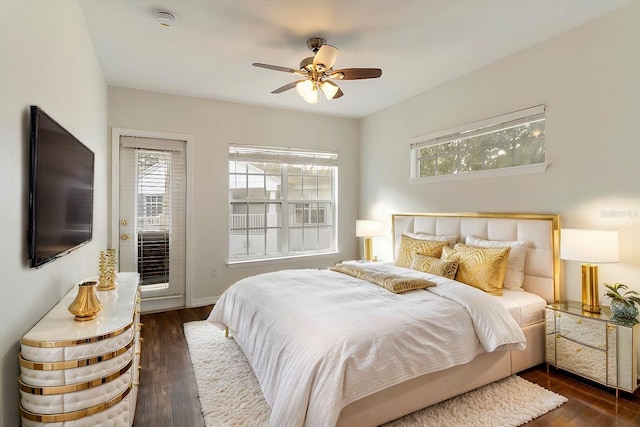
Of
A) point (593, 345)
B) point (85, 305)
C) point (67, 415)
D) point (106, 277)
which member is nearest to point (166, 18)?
point (106, 277)

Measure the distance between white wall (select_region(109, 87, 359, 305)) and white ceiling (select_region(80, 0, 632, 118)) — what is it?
0.32 meters

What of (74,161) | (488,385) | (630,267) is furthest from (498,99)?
(74,161)

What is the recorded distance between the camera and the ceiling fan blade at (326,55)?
Result: 2482 millimetres

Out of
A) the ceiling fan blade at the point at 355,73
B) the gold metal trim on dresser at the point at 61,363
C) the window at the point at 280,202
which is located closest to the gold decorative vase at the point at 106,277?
the gold metal trim on dresser at the point at 61,363

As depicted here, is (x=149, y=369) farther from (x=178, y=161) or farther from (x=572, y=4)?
(x=572, y=4)

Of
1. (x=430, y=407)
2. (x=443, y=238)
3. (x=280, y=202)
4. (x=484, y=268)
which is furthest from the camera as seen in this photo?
(x=280, y=202)

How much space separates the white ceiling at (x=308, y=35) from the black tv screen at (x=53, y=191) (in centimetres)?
120

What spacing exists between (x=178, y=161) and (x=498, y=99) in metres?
3.78

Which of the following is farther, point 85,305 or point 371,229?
point 371,229

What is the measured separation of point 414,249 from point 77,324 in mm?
3008

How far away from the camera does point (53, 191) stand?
66.8 inches

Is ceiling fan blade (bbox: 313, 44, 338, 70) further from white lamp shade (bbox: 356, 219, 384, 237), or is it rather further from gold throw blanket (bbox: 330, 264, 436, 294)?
white lamp shade (bbox: 356, 219, 384, 237)

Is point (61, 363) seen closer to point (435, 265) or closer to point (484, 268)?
point (435, 265)

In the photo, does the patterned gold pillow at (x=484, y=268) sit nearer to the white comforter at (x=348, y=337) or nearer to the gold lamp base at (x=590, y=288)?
the white comforter at (x=348, y=337)
